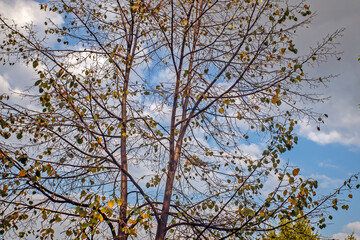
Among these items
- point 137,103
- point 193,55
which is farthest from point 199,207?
point 193,55

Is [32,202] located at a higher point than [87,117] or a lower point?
lower

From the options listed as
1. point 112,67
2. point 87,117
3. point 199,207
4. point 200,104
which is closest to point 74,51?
point 112,67

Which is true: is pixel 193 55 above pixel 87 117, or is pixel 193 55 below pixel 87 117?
above

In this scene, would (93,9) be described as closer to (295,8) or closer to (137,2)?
(137,2)

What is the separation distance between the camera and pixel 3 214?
5.38 m

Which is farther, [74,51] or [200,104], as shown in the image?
[74,51]

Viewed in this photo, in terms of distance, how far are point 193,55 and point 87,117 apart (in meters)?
2.53

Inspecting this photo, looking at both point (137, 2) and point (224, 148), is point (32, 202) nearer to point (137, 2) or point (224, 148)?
point (224, 148)

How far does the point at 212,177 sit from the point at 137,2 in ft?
11.9

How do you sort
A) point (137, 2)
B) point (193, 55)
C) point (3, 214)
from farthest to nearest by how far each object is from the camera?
point (193, 55) → point (137, 2) → point (3, 214)

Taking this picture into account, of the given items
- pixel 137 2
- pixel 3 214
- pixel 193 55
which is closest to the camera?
pixel 3 214

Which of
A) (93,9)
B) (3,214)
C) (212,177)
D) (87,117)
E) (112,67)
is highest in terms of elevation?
(93,9)

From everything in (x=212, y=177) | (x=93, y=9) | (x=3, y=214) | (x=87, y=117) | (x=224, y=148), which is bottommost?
(x=3, y=214)

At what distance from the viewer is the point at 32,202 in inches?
219
